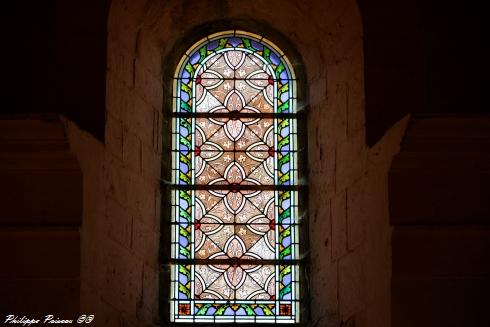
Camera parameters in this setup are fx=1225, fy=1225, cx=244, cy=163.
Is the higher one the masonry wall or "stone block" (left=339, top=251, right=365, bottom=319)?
the masonry wall

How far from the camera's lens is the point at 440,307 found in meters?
5.69

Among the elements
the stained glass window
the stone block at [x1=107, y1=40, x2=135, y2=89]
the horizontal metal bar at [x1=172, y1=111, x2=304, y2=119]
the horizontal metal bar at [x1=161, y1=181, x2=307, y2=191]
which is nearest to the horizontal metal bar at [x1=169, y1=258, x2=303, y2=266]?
the stained glass window

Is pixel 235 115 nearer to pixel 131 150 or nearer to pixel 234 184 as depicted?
pixel 234 184

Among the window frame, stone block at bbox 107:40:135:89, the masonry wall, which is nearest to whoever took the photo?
the masonry wall

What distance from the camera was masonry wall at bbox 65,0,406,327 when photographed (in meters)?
6.07

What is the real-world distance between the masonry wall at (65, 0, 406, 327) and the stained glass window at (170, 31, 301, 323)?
5.9 inches

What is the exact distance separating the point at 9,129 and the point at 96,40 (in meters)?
1.09

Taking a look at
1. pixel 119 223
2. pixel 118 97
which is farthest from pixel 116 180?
pixel 118 97

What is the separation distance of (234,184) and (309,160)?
1.58 ft

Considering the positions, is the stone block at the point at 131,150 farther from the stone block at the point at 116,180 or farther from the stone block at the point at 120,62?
the stone block at the point at 120,62

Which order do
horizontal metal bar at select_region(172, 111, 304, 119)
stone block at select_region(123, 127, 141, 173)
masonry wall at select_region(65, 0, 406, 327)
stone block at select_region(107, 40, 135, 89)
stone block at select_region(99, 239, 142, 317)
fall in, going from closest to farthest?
masonry wall at select_region(65, 0, 406, 327)
stone block at select_region(99, 239, 142, 317)
stone block at select_region(107, 40, 135, 89)
stone block at select_region(123, 127, 141, 173)
horizontal metal bar at select_region(172, 111, 304, 119)

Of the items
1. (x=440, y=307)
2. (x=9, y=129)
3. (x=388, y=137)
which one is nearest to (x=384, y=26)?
(x=388, y=137)

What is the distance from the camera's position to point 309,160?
295 inches

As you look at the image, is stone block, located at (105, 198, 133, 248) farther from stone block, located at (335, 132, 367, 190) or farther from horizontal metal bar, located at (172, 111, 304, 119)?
stone block, located at (335, 132, 367, 190)
